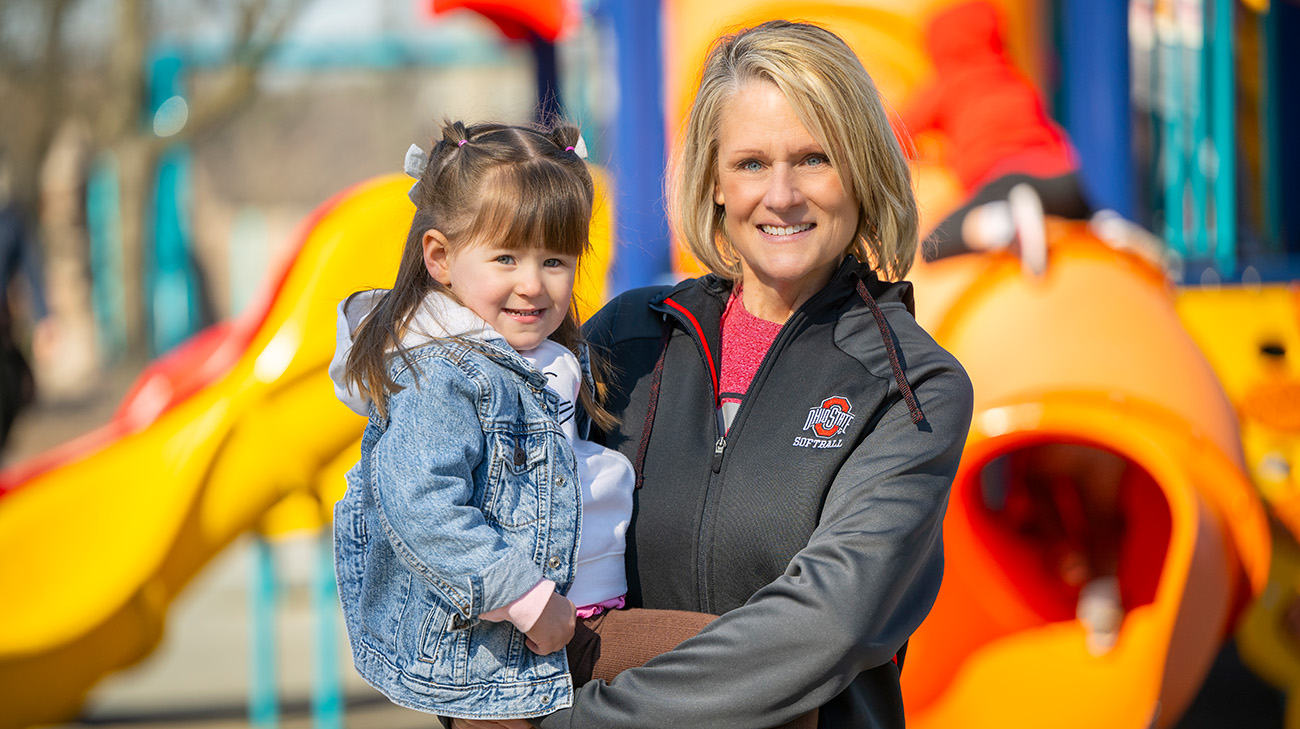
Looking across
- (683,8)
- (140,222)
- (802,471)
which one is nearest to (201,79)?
(140,222)

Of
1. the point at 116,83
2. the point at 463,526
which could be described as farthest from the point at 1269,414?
the point at 116,83

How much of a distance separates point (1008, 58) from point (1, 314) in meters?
4.67

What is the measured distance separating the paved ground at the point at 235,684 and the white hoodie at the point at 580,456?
102 inches

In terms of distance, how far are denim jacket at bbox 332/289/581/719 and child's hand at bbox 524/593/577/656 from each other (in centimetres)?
2

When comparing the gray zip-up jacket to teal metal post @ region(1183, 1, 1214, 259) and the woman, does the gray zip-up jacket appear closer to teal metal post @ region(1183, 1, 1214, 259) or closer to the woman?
the woman

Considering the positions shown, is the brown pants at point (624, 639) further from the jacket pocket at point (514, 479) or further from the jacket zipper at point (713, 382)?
the jacket pocket at point (514, 479)

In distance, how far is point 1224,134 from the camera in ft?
18.0

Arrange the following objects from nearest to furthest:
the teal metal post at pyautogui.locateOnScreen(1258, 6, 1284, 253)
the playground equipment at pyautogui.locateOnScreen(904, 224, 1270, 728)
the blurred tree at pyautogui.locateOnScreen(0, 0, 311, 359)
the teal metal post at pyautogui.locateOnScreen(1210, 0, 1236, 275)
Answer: the playground equipment at pyautogui.locateOnScreen(904, 224, 1270, 728), the teal metal post at pyautogui.locateOnScreen(1210, 0, 1236, 275), the teal metal post at pyautogui.locateOnScreen(1258, 6, 1284, 253), the blurred tree at pyautogui.locateOnScreen(0, 0, 311, 359)

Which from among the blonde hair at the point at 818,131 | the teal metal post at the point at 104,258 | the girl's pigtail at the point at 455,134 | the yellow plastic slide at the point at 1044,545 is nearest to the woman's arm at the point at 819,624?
the blonde hair at the point at 818,131

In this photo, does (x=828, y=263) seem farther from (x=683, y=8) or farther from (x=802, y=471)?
(x=683, y=8)

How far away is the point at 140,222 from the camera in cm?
1316

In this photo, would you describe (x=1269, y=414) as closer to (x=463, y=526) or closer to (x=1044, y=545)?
(x=1044, y=545)

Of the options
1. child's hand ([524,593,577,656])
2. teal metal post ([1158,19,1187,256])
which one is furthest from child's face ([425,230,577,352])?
teal metal post ([1158,19,1187,256])

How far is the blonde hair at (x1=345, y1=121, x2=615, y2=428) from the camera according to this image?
5.29 feet
